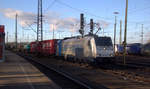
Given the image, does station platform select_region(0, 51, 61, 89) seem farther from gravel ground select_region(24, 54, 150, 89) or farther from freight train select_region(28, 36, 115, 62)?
freight train select_region(28, 36, 115, 62)

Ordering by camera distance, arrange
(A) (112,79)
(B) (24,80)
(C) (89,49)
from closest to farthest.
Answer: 1. (B) (24,80)
2. (A) (112,79)
3. (C) (89,49)

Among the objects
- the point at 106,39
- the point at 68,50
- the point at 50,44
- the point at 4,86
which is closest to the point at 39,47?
the point at 50,44

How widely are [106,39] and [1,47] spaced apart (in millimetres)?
10443

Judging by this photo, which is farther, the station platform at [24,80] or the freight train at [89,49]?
the freight train at [89,49]

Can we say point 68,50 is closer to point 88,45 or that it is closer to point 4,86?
point 88,45

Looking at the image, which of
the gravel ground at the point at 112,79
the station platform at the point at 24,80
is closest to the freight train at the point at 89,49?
the gravel ground at the point at 112,79

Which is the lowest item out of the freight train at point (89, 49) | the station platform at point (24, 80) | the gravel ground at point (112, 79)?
the gravel ground at point (112, 79)

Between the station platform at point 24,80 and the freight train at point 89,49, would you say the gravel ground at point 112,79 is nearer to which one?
the station platform at point 24,80

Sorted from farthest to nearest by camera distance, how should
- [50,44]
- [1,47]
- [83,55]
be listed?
[50,44] → [83,55] → [1,47]

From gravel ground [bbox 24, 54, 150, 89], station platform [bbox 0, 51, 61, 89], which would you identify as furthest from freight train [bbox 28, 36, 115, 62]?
station platform [bbox 0, 51, 61, 89]

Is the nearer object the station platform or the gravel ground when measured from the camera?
the station platform

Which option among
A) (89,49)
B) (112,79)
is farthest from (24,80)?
(89,49)

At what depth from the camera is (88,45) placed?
21.5m

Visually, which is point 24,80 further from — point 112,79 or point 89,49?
point 89,49
